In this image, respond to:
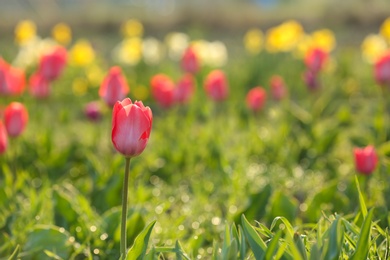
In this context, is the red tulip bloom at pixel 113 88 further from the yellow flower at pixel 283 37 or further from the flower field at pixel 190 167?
the yellow flower at pixel 283 37

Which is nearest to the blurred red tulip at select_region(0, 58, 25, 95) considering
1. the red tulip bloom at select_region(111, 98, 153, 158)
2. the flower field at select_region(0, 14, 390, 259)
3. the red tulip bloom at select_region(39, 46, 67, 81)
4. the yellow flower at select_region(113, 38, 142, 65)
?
the flower field at select_region(0, 14, 390, 259)

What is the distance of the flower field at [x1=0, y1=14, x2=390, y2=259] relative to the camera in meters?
1.81

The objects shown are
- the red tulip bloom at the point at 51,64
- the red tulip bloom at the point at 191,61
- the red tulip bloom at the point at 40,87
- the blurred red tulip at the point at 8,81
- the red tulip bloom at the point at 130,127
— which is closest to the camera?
the red tulip bloom at the point at 130,127

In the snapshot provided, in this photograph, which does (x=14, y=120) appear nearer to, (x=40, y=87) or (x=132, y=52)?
(x=40, y=87)

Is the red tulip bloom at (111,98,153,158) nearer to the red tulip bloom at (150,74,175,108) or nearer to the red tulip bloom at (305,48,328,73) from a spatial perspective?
the red tulip bloom at (150,74,175,108)

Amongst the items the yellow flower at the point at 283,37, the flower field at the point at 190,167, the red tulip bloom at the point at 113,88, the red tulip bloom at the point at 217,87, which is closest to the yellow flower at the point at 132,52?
the flower field at the point at 190,167

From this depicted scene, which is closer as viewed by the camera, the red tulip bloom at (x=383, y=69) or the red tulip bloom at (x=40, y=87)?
the red tulip bloom at (x=383, y=69)

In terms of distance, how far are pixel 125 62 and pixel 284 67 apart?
52.2 inches

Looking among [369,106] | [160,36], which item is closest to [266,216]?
[369,106]

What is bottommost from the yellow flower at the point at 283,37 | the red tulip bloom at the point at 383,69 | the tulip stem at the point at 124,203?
the yellow flower at the point at 283,37

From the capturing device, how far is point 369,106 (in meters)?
4.82

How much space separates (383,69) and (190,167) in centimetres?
100

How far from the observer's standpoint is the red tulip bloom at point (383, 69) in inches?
134

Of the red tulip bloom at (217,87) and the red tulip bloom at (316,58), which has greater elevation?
the red tulip bloom at (316,58)
